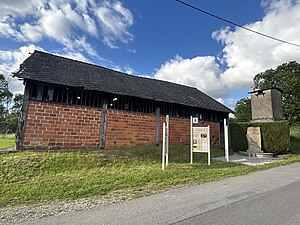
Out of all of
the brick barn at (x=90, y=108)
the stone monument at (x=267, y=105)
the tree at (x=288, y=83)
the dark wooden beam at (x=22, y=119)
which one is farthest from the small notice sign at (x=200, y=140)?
the tree at (x=288, y=83)

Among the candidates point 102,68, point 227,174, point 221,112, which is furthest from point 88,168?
point 221,112

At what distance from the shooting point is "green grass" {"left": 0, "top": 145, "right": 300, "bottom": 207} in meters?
5.48

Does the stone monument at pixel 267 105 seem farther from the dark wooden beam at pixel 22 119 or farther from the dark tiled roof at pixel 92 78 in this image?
the dark wooden beam at pixel 22 119

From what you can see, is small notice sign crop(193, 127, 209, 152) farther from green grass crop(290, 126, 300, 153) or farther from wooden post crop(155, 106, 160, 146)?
green grass crop(290, 126, 300, 153)

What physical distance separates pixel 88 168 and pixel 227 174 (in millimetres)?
5615

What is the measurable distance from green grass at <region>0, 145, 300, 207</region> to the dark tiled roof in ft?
12.2

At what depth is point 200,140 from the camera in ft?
33.7

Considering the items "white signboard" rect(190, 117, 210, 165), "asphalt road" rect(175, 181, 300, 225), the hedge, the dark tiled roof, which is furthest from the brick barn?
"asphalt road" rect(175, 181, 300, 225)

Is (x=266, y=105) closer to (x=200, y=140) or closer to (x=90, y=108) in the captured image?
(x=200, y=140)

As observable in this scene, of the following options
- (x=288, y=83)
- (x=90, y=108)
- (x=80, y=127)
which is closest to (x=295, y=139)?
(x=288, y=83)

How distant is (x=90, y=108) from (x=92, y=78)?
2381 mm

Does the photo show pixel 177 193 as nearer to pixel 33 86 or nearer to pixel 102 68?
pixel 33 86

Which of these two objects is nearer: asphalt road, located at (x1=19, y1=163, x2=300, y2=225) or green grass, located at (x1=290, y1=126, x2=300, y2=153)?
asphalt road, located at (x1=19, y1=163, x2=300, y2=225)

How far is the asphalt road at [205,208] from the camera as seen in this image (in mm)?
3553
